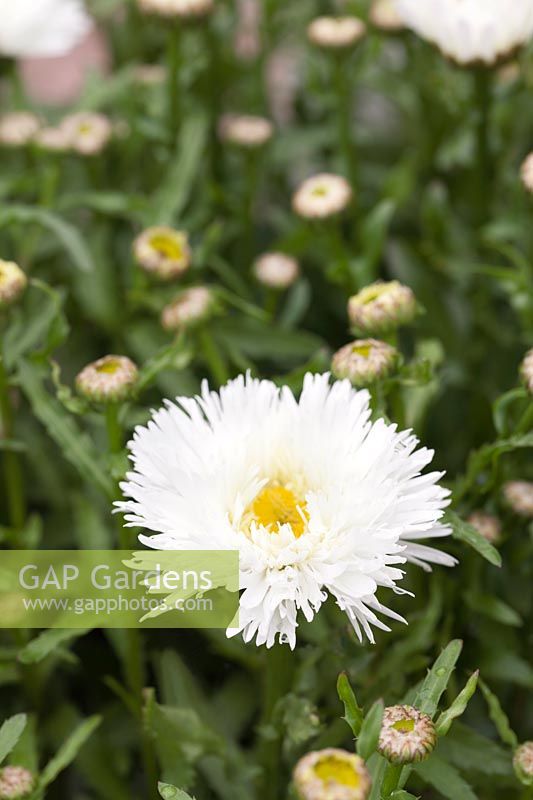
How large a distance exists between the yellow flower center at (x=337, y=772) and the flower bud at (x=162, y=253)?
61cm

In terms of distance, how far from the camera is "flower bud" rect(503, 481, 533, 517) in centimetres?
98

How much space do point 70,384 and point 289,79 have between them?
0.90 meters

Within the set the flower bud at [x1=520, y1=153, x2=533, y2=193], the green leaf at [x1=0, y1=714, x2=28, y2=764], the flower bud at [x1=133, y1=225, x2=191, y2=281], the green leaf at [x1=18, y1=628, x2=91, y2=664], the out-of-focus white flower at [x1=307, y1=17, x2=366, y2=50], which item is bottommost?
the green leaf at [x1=18, y1=628, x2=91, y2=664]

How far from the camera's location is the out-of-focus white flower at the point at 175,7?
4.10 feet

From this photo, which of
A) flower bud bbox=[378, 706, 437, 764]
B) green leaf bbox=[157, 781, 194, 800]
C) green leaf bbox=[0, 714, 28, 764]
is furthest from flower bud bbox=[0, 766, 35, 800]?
flower bud bbox=[378, 706, 437, 764]

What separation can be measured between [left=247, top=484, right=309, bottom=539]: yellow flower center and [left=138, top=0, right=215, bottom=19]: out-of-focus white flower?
24.3 inches

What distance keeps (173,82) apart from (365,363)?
21.8 inches

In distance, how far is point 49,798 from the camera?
111cm

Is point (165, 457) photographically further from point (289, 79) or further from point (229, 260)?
point (289, 79)

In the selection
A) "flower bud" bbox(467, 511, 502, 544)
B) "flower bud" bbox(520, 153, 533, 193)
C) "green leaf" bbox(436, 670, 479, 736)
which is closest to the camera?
"green leaf" bbox(436, 670, 479, 736)

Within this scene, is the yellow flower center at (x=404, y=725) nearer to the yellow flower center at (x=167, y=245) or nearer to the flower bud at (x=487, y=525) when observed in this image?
the flower bud at (x=487, y=525)

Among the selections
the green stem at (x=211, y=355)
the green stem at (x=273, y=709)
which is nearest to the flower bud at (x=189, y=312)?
the green stem at (x=211, y=355)

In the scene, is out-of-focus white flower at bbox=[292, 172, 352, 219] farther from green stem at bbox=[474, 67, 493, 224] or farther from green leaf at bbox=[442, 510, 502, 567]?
green leaf at bbox=[442, 510, 502, 567]

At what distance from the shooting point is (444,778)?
84cm
